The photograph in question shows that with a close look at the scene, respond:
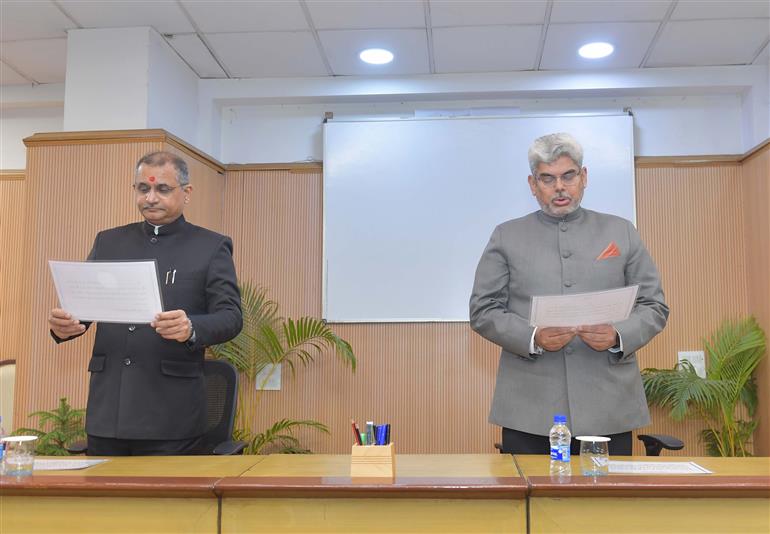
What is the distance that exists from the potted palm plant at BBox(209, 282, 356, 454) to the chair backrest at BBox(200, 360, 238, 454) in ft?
5.07

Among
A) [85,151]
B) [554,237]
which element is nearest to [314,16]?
[85,151]

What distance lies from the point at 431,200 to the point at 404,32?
42.3 inches

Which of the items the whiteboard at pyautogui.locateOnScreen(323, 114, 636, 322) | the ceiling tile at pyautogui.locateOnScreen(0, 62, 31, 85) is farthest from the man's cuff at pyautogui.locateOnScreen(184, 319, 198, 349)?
the ceiling tile at pyautogui.locateOnScreen(0, 62, 31, 85)

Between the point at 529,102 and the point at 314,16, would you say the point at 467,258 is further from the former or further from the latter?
the point at 314,16

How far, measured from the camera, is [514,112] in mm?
4848

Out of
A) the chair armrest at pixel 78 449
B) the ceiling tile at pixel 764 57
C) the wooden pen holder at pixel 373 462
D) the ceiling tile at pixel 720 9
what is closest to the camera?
the wooden pen holder at pixel 373 462

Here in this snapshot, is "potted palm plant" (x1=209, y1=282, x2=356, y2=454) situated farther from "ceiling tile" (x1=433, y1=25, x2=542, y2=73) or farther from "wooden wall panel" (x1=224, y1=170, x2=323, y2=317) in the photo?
"ceiling tile" (x1=433, y1=25, x2=542, y2=73)

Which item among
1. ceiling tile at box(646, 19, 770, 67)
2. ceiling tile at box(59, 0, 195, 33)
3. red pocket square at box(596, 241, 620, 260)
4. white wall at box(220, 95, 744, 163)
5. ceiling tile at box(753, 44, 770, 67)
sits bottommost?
red pocket square at box(596, 241, 620, 260)

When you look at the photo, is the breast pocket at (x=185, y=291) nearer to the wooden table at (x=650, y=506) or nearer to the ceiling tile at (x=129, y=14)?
the wooden table at (x=650, y=506)

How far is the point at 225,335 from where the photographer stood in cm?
238

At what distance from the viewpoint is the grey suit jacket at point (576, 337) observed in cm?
226

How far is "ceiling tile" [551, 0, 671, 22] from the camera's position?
3.85 metres

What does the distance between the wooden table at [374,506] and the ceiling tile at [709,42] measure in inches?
132

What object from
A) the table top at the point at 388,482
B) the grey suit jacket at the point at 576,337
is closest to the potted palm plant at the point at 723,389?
the grey suit jacket at the point at 576,337
